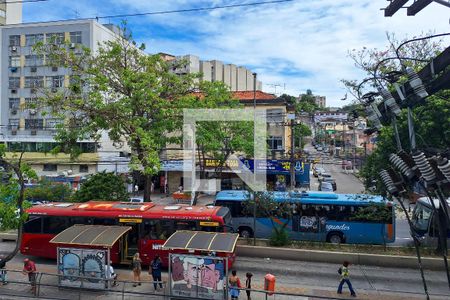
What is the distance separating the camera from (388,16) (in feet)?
35.9

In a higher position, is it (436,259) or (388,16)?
(388,16)

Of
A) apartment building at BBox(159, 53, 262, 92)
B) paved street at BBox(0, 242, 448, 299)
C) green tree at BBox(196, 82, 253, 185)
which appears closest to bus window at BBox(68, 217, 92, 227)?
paved street at BBox(0, 242, 448, 299)

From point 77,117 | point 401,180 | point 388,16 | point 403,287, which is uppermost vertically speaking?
point 388,16

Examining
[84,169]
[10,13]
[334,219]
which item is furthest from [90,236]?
[10,13]

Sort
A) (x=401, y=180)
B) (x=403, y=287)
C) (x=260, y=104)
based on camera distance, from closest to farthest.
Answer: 1. (x=401, y=180)
2. (x=403, y=287)
3. (x=260, y=104)

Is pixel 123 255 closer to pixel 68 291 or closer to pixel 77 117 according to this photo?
pixel 68 291

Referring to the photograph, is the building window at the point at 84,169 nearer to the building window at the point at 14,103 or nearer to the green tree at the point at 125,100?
the building window at the point at 14,103

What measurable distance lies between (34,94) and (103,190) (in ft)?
79.7

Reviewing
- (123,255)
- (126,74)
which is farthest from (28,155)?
(123,255)

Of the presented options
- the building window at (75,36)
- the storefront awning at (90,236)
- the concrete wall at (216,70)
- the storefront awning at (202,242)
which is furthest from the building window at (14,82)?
the concrete wall at (216,70)

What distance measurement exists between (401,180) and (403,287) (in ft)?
20.2

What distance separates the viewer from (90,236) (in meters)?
13.5

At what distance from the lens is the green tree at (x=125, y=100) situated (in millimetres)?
18344

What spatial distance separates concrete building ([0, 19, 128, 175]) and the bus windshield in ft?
88.6
